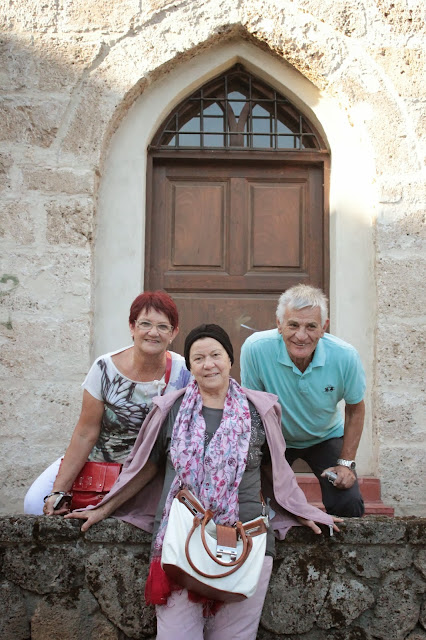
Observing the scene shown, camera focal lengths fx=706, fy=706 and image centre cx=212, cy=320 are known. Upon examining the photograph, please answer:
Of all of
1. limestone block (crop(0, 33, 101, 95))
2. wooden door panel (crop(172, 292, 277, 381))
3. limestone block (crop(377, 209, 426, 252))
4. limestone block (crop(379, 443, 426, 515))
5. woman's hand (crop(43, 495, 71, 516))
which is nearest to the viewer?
woman's hand (crop(43, 495, 71, 516))

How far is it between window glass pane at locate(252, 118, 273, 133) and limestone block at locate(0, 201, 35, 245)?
70.9 inches

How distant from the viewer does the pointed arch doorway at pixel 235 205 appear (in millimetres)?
5211

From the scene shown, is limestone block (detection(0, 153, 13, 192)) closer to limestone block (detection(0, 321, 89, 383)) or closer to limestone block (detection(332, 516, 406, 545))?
limestone block (detection(0, 321, 89, 383))

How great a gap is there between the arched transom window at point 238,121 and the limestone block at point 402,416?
6.43ft

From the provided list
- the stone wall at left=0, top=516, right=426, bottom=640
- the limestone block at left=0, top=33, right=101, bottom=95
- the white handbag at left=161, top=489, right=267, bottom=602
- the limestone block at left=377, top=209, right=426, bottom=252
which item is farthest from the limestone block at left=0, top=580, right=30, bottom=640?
the limestone block at left=0, top=33, right=101, bottom=95

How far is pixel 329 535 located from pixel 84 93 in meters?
3.53

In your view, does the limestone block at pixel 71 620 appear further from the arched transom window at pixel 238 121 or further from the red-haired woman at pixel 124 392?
the arched transom window at pixel 238 121

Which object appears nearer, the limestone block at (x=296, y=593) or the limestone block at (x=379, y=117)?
the limestone block at (x=296, y=593)

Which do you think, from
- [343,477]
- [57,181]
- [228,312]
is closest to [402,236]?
[228,312]

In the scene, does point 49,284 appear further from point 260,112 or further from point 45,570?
point 45,570

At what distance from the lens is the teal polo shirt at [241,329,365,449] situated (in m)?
3.44

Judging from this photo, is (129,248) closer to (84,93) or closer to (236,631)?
(84,93)

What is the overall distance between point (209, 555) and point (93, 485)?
802mm

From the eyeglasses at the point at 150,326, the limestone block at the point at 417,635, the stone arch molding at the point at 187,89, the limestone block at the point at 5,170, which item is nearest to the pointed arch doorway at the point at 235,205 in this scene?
the stone arch molding at the point at 187,89
